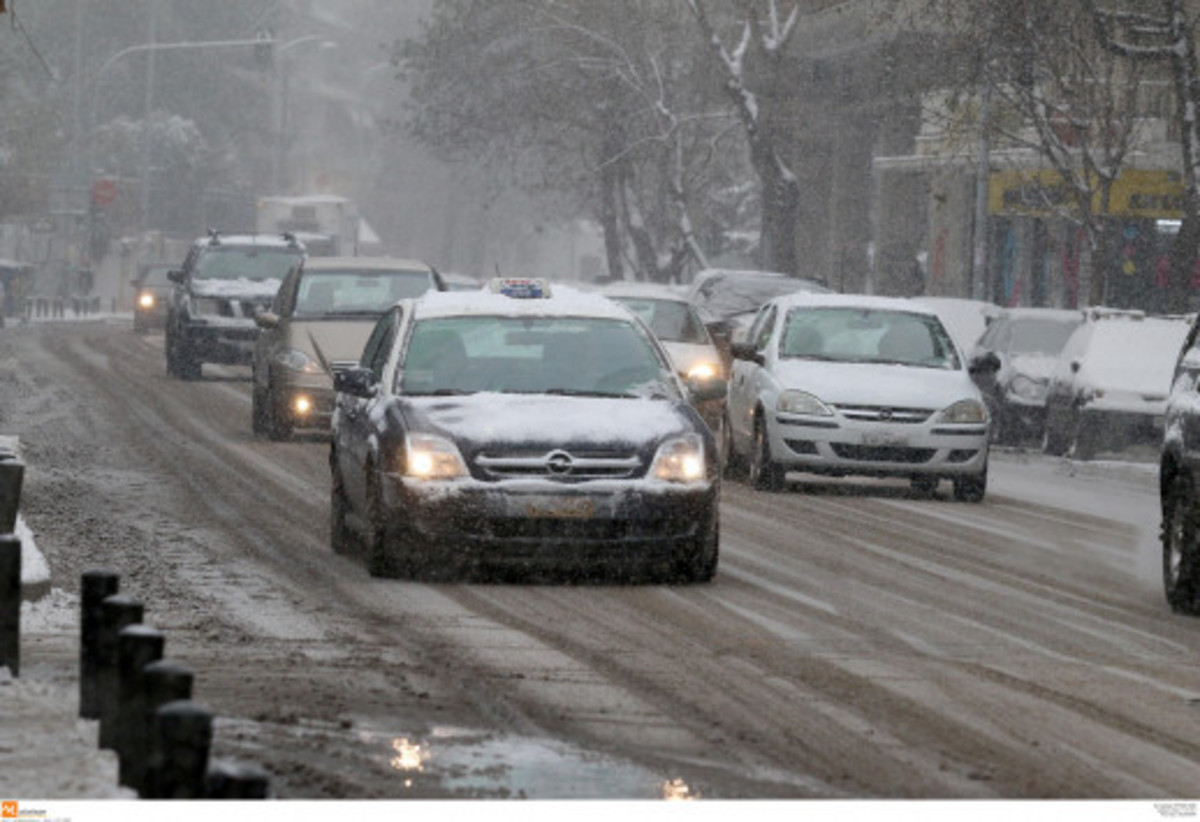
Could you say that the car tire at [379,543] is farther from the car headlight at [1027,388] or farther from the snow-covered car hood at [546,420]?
the car headlight at [1027,388]

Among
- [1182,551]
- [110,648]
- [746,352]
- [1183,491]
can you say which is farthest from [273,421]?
[110,648]

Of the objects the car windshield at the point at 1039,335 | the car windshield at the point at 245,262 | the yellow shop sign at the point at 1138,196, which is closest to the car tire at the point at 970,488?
the car windshield at the point at 1039,335

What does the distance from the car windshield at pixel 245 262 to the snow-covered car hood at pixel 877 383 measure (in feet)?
60.4

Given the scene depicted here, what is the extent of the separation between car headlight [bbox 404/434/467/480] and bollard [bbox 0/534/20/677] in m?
4.41

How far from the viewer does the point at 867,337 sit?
2527cm

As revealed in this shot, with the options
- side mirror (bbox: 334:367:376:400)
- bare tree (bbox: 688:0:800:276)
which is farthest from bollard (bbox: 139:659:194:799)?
bare tree (bbox: 688:0:800:276)

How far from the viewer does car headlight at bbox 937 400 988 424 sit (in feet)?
78.0

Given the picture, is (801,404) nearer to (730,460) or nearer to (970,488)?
(970,488)

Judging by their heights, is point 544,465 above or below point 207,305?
below

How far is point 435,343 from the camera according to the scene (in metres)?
17.1

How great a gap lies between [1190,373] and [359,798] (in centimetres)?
826

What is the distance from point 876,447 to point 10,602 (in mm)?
12987

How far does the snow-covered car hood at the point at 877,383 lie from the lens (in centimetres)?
2377

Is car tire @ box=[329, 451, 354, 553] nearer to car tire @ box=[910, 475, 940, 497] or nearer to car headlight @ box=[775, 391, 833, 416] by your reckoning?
car headlight @ box=[775, 391, 833, 416]
